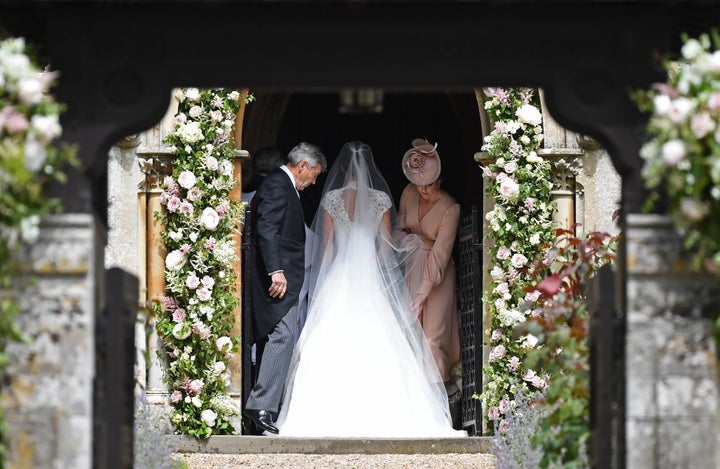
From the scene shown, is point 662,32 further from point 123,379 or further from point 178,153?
point 178,153

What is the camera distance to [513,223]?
11.0 meters

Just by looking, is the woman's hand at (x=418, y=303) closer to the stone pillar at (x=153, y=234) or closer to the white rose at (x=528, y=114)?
the white rose at (x=528, y=114)

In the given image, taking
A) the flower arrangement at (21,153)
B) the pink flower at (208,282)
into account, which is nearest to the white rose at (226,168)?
the pink flower at (208,282)

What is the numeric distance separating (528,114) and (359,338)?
2058 millimetres

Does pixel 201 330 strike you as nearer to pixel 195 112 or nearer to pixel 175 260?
pixel 175 260

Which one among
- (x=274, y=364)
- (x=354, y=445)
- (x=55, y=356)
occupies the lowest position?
(x=354, y=445)

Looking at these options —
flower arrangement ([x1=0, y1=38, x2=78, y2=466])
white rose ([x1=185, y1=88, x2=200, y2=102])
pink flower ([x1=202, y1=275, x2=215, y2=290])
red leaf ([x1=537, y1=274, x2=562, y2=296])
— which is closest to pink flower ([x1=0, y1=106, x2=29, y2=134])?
flower arrangement ([x1=0, y1=38, x2=78, y2=466])

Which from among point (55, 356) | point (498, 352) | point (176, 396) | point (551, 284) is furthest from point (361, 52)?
point (176, 396)

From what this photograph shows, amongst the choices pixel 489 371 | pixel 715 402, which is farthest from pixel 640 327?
pixel 489 371

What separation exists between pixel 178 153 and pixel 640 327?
208 inches

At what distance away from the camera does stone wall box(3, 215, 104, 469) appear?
6.26 meters

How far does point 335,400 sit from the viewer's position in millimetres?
11273

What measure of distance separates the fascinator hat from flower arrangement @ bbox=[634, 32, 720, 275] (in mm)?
5718

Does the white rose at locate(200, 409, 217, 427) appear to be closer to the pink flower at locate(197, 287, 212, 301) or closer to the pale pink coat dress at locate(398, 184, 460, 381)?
the pink flower at locate(197, 287, 212, 301)
